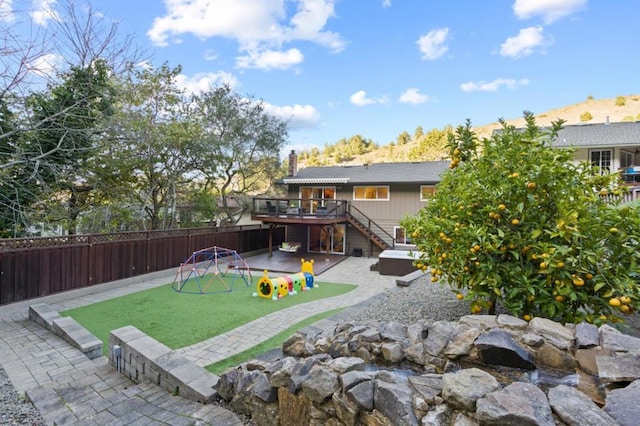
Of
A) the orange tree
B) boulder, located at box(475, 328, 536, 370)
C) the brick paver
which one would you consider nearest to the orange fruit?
the orange tree

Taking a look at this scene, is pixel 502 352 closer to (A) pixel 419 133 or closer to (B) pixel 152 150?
(B) pixel 152 150

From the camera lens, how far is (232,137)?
52.6 ft

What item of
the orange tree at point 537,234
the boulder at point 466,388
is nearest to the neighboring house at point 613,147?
the orange tree at point 537,234

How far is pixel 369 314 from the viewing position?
5426 mm

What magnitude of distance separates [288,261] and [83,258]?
7532mm

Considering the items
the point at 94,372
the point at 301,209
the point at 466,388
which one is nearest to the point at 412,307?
the point at 466,388

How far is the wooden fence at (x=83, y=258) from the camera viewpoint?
23.8ft

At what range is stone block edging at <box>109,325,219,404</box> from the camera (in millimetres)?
3150

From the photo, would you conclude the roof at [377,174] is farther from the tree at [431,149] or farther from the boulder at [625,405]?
the tree at [431,149]

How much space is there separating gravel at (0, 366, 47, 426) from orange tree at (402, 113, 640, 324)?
15.5 ft

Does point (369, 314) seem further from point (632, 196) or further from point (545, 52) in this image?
point (545, 52)

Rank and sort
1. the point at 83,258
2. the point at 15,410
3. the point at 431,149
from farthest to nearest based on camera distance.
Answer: the point at 431,149 → the point at 83,258 → the point at 15,410

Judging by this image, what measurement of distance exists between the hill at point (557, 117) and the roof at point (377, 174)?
→ 106 feet

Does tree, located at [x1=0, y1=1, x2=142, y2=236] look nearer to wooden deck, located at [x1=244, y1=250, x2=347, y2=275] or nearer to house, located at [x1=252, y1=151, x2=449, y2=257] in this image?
wooden deck, located at [x1=244, y1=250, x2=347, y2=275]
